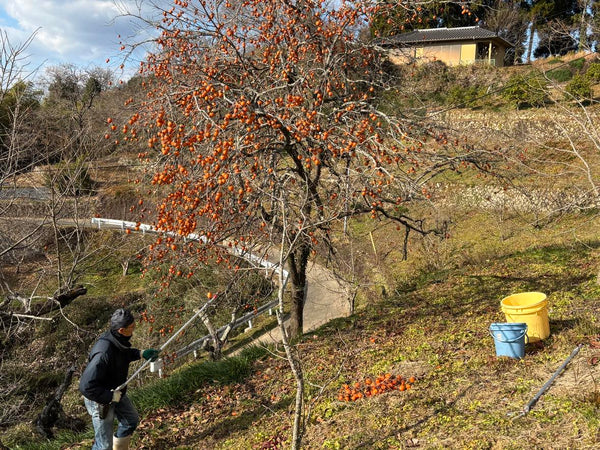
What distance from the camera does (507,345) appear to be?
4844 millimetres

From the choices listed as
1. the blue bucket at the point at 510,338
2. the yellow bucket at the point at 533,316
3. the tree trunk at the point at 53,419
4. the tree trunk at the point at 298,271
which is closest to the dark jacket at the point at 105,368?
the tree trunk at the point at 53,419

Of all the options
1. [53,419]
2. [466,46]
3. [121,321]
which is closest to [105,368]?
[121,321]

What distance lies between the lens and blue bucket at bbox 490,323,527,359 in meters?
4.76

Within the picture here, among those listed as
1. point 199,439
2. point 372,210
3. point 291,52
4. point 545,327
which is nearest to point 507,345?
point 545,327

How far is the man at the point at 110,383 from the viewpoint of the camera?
13.3 feet

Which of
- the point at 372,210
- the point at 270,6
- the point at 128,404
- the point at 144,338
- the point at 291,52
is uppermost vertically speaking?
the point at 270,6

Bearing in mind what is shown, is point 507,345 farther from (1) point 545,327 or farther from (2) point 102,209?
(2) point 102,209

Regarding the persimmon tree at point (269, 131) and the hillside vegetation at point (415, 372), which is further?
the persimmon tree at point (269, 131)

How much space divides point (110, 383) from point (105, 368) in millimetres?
211

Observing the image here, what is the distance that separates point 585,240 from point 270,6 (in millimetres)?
8928

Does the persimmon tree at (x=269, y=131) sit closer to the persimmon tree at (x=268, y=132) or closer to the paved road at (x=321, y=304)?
the persimmon tree at (x=268, y=132)

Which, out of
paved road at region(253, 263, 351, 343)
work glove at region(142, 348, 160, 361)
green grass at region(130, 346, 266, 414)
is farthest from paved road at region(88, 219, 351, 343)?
work glove at region(142, 348, 160, 361)

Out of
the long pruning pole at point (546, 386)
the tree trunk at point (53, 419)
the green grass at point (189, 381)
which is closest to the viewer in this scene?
the long pruning pole at point (546, 386)

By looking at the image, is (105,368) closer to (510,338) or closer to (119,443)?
(119,443)
